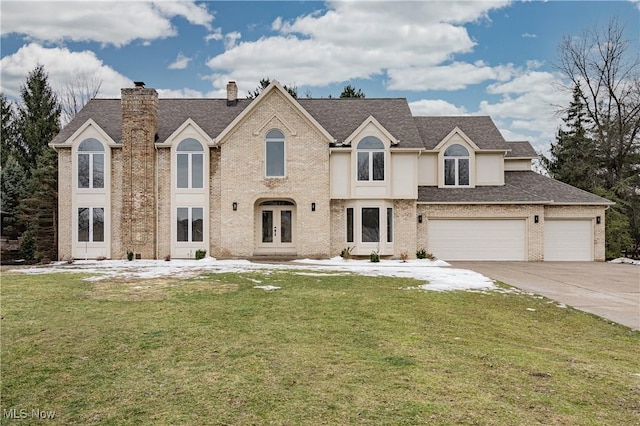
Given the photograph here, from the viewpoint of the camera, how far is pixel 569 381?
5.20 meters

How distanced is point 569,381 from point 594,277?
493 inches

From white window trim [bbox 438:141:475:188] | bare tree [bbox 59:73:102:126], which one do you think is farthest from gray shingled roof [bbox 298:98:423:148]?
bare tree [bbox 59:73:102:126]

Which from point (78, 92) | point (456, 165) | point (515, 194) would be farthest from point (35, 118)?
point (515, 194)

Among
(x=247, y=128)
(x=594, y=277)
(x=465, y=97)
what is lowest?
(x=594, y=277)

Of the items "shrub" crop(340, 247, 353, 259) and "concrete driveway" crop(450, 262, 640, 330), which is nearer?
"concrete driveway" crop(450, 262, 640, 330)

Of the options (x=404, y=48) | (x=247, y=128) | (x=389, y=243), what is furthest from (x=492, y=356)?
(x=404, y=48)

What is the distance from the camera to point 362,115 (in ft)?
78.9

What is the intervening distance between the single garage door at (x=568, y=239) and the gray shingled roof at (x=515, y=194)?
3.72 feet

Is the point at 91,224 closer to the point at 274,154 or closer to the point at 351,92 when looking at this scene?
the point at 274,154

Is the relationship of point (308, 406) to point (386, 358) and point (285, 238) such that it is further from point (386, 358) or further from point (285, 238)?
point (285, 238)

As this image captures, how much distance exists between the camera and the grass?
434 centimetres

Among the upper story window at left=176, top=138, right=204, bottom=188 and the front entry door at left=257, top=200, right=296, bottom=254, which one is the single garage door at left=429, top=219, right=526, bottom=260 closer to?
the front entry door at left=257, top=200, right=296, bottom=254

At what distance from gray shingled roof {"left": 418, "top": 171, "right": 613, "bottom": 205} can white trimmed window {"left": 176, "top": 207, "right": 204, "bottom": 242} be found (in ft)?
34.8

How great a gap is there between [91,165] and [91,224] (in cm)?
277
